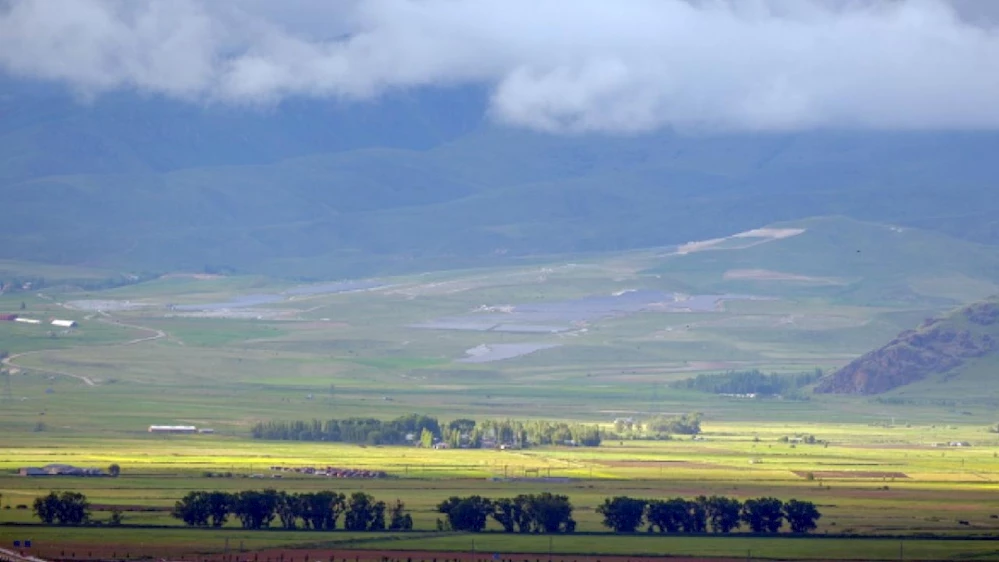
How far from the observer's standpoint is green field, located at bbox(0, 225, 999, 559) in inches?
3100

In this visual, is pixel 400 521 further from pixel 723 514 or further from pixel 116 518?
pixel 723 514

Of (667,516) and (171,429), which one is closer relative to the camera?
(667,516)

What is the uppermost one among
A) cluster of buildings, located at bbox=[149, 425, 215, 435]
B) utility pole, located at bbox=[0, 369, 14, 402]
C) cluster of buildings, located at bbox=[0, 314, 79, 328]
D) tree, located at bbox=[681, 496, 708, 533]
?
cluster of buildings, located at bbox=[0, 314, 79, 328]

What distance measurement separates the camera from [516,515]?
264 ft

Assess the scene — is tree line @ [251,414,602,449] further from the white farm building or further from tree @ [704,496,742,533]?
tree @ [704,496,742,533]

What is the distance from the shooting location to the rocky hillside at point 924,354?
159000 millimetres

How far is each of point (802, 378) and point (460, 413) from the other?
37337mm

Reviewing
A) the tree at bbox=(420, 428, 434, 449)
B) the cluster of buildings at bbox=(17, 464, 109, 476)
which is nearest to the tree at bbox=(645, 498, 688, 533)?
the cluster of buildings at bbox=(17, 464, 109, 476)

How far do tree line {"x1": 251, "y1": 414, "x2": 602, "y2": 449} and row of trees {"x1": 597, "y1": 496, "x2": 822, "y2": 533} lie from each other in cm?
3334

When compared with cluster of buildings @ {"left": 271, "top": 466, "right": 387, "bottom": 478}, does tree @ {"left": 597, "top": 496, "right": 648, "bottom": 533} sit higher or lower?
lower

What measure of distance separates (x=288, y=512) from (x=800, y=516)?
1672 cm

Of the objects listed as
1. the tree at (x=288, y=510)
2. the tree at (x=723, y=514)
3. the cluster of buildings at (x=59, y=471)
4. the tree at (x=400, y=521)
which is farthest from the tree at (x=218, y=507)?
the tree at (x=723, y=514)

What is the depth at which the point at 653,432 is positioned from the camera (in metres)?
124

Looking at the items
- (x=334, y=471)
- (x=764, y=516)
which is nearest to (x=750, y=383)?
(x=334, y=471)
